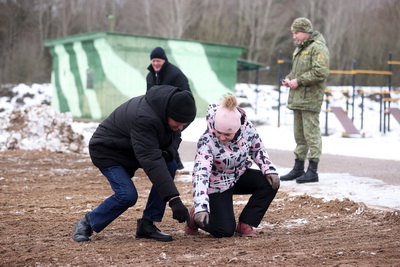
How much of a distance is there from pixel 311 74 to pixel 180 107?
384 cm

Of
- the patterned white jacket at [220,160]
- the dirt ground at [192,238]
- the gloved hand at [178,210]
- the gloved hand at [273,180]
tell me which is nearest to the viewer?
the dirt ground at [192,238]

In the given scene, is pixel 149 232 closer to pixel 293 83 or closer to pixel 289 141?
pixel 293 83

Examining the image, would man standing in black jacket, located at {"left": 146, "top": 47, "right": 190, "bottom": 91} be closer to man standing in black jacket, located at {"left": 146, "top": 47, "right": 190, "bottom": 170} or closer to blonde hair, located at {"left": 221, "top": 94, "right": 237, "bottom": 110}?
man standing in black jacket, located at {"left": 146, "top": 47, "right": 190, "bottom": 170}

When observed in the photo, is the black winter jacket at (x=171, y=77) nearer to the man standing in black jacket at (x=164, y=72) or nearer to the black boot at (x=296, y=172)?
the man standing in black jacket at (x=164, y=72)

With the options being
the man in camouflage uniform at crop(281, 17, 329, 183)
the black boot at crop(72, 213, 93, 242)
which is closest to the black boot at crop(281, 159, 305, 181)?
the man in camouflage uniform at crop(281, 17, 329, 183)

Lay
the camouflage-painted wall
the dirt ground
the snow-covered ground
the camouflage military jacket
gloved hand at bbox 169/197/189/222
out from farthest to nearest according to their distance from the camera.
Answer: the camouflage-painted wall, the camouflage military jacket, the snow-covered ground, gloved hand at bbox 169/197/189/222, the dirt ground

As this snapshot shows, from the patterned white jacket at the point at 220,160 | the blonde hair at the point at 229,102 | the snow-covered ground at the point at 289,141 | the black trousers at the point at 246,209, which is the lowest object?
the snow-covered ground at the point at 289,141

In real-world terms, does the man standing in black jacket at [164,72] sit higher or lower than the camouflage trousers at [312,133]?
higher

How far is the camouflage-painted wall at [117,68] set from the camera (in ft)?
79.9

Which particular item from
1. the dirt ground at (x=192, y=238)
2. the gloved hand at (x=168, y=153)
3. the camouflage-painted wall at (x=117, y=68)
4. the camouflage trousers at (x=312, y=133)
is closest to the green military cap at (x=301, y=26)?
the camouflage trousers at (x=312, y=133)

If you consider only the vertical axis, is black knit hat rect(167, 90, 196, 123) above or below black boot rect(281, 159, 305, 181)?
above

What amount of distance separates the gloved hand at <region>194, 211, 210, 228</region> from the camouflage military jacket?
3.62m

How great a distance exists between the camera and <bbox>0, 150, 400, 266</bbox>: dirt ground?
14.0ft

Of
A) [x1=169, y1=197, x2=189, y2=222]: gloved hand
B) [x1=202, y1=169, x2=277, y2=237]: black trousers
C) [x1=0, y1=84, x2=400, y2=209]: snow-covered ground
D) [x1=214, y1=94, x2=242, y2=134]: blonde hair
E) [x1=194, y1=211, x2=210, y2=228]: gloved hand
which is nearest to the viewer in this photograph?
[x1=169, y1=197, x2=189, y2=222]: gloved hand
